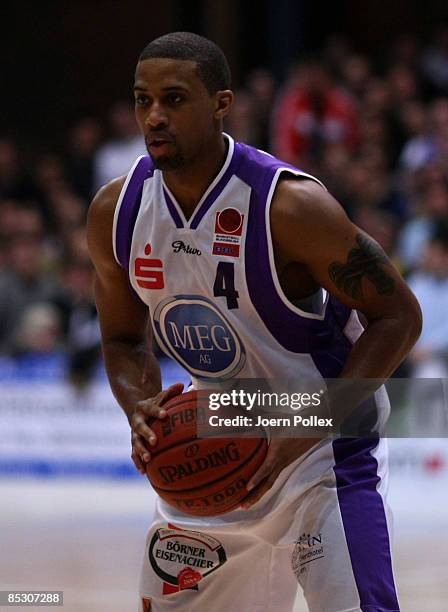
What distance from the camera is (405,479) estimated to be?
6602mm

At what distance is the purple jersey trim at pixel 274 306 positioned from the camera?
3.05 meters

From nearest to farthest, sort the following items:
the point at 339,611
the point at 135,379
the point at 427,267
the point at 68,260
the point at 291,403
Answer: the point at 339,611
the point at 291,403
the point at 135,379
the point at 427,267
the point at 68,260

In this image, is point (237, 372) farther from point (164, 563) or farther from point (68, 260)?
point (68, 260)

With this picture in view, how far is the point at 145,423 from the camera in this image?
3029 mm

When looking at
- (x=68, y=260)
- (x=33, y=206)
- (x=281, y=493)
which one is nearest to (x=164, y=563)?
(x=281, y=493)

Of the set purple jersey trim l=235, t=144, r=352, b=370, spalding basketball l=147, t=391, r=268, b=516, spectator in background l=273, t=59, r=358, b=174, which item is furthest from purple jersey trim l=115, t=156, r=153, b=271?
spectator in background l=273, t=59, r=358, b=174

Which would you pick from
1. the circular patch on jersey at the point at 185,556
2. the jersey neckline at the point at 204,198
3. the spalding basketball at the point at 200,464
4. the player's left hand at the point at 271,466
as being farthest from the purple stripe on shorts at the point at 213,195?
the circular patch on jersey at the point at 185,556

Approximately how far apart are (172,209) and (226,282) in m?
0.27

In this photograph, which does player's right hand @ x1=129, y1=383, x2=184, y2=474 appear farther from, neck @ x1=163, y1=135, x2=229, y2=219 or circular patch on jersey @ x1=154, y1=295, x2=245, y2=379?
neck @ x1=163, y1=135, x2=229, y2=219

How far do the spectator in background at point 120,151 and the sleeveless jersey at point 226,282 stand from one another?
6458 millimetres

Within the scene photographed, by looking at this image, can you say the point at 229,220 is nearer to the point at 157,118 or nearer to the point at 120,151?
the point at 157,118

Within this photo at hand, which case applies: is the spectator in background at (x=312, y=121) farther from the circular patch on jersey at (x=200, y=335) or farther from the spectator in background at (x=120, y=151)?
the circular patch on jersey at (x=200, y=335)

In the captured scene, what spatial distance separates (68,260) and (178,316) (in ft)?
18.8

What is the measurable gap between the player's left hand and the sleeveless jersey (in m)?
0.25
